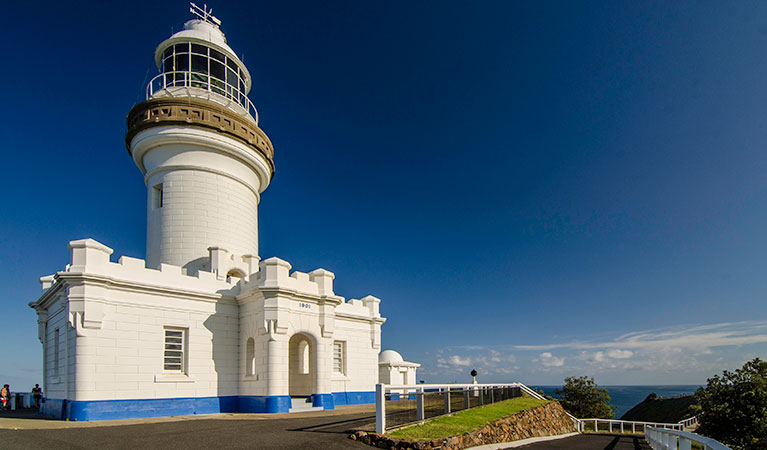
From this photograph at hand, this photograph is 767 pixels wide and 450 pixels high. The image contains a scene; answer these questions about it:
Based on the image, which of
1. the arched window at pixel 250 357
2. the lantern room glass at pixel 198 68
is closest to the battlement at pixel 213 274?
the arched window at pixel 250 357

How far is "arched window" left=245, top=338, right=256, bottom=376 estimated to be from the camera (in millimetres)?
17922

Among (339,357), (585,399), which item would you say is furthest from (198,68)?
(585,399)

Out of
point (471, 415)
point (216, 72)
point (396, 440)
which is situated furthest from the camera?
point (216, 72)

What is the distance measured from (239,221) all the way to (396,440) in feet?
50.3

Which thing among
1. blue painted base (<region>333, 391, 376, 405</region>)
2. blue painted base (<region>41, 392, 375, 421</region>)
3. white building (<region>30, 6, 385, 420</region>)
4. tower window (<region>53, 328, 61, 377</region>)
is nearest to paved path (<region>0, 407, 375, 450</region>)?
blue painted base (<region>41, 392, 375, 421</region>)

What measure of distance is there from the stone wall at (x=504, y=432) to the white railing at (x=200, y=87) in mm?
17923

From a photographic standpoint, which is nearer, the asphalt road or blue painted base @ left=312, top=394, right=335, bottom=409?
the asphalt road

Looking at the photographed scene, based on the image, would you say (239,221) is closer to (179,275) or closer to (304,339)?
(179,275)

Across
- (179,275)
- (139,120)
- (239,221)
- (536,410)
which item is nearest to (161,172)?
(139,120)

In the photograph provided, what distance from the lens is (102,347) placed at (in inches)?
587

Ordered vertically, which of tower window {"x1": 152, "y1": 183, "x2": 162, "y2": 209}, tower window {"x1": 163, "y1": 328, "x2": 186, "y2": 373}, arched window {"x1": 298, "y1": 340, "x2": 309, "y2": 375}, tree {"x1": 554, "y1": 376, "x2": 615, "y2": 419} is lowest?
tree {"x1": 554, "y1": 376, "x2": 615, "y2": 419}

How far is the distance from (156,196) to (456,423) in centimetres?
1715

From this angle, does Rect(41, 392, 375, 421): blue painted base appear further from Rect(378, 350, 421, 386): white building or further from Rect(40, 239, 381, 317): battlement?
Rect(378, 350, 421, 386): white building

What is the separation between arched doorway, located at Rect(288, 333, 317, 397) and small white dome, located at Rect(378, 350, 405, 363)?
758 cm
